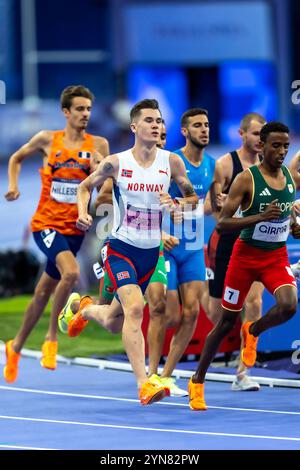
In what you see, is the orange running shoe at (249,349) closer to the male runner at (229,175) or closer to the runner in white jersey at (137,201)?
the runner in white jersey at (137,201)

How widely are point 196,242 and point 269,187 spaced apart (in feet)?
5.11

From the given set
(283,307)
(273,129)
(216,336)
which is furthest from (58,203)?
(283,307)

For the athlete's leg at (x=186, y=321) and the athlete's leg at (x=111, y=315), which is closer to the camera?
the athlete's leg at (x=111, y=315)

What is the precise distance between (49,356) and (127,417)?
2.01 metres

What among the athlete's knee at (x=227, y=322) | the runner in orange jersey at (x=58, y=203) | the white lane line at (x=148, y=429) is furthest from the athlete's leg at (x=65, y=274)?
the athlete's knee at (x=227, y=322)

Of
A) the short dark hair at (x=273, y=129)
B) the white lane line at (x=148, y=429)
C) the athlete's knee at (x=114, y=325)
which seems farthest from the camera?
the athlete's knee at (x=114, y=325)

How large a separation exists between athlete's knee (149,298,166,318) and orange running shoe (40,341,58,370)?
4.23 feet

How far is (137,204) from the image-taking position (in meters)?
9.34

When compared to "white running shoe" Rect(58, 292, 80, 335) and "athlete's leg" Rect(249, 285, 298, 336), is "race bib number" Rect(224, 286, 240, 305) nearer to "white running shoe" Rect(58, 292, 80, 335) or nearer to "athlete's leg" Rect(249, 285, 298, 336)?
"athlete's leg" Rect(249, 285, 298, 336)

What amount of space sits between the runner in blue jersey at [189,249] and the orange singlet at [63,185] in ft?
2.96

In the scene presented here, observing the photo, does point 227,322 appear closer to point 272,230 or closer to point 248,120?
point 272,230

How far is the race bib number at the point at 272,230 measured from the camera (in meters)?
9.20

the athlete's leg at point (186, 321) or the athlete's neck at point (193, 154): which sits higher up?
the athlete's neck at point (193, 154)

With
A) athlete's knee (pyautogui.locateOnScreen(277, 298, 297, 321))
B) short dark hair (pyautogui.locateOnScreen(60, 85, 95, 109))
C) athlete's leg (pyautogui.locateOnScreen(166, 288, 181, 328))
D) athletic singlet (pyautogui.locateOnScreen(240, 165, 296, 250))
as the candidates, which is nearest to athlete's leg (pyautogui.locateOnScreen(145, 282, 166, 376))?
athlete's leg (pyautogui.locateOnScreen(166, 288, 181, 328))
